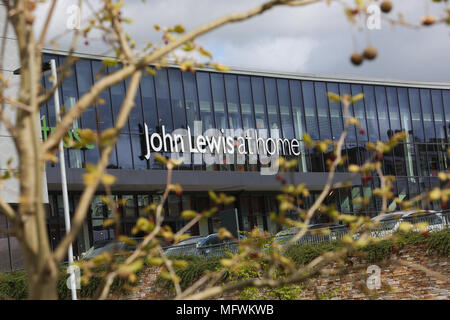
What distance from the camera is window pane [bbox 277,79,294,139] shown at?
45.6 metres

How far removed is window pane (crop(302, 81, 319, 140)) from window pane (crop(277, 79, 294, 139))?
1.39 m

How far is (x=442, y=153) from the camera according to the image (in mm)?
53500

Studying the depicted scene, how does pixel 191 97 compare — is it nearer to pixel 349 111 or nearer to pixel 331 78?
pixel 331 78

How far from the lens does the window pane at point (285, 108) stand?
4556 cm

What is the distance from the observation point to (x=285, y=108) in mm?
46250

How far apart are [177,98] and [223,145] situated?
3.53 metres

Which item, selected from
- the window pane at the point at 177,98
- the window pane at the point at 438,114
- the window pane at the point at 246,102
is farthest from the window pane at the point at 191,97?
the window pane at the point at 438,114

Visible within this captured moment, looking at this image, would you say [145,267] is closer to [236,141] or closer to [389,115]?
[236,141]

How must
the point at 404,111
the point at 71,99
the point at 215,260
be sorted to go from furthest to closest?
the point at 404,111 → the point at 71,99 → the point at 215,260

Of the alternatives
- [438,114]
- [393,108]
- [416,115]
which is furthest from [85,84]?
[438,114]

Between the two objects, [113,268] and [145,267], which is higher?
[113,268]

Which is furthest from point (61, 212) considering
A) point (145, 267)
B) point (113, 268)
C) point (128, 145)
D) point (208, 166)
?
point (113, 268)

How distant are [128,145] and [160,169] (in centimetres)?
A: 204

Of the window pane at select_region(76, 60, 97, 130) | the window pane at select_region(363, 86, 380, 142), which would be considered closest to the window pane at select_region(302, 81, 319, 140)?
the window pane at select_region(363, 86, 380, 142)
